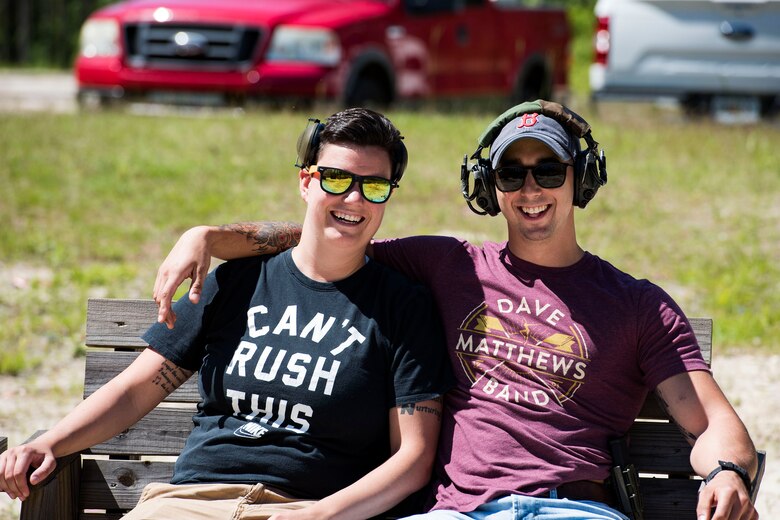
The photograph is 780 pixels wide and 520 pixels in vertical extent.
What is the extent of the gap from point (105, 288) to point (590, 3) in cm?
2295

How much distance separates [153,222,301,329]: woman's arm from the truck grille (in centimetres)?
689

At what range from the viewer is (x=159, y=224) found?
7.98 meters

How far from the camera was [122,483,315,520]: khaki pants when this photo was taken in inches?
119

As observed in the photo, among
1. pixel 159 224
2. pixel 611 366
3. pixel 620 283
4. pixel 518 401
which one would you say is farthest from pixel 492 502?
pixel 159 224

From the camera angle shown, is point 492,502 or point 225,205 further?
point 225,205

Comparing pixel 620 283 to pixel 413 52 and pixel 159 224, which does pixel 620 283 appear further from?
pixel 413 52

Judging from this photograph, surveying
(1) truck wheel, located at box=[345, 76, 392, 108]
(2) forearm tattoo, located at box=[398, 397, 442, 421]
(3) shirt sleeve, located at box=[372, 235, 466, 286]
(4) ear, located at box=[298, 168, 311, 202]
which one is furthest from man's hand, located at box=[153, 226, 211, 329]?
(1) truck wheel, located at box=[345, 76, 392, 108]

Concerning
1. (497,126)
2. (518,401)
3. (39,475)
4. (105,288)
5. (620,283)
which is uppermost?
(497,126)

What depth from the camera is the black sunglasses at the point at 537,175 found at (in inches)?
127

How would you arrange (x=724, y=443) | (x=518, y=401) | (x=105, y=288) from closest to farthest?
1. (x=724, y=443)
2. (x=518, y=401)
3. (x=105, y=288)

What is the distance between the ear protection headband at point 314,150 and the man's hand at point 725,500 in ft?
3.89

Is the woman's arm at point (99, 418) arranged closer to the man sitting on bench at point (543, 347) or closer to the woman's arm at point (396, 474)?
the man sitting on bench at point (543, 347)

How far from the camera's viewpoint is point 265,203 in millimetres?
8289

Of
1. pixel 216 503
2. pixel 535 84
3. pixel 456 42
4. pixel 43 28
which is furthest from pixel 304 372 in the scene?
pixel 43 28
